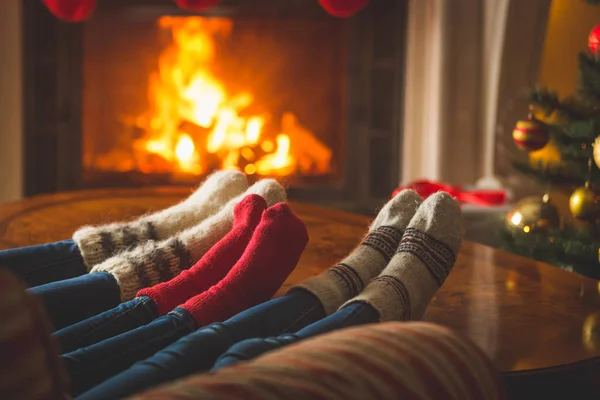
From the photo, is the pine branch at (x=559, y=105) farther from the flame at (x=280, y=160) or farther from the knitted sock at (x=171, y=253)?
the flame at (x=280, y=160)

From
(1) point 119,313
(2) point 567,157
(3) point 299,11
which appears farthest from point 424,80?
(1) point 119,313

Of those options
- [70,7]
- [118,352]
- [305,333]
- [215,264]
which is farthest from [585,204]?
[70,7]

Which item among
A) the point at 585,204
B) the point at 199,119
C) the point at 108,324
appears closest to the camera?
the point at 108,324

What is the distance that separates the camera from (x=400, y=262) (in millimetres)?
990

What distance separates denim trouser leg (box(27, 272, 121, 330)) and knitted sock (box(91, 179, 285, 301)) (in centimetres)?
1

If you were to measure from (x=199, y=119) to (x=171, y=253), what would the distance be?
6.08 ft

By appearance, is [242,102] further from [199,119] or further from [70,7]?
[70,7]

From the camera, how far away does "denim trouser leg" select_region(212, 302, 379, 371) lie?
2.30ft

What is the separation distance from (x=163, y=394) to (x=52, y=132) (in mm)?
2377

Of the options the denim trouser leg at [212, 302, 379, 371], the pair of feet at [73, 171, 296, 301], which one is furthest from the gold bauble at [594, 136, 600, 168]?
the denim trouser leg at [212, 302, 379, 371]

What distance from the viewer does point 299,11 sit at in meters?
2.80

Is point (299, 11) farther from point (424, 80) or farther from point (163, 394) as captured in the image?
point (163, 394)

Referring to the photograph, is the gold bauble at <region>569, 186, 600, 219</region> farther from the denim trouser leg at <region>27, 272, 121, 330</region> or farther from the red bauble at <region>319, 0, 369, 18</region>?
the denim trouser leg at <region>27, 272, 121, 330</region>

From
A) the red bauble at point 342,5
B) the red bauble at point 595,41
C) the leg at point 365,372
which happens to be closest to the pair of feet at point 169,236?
the leg at point 365,372
